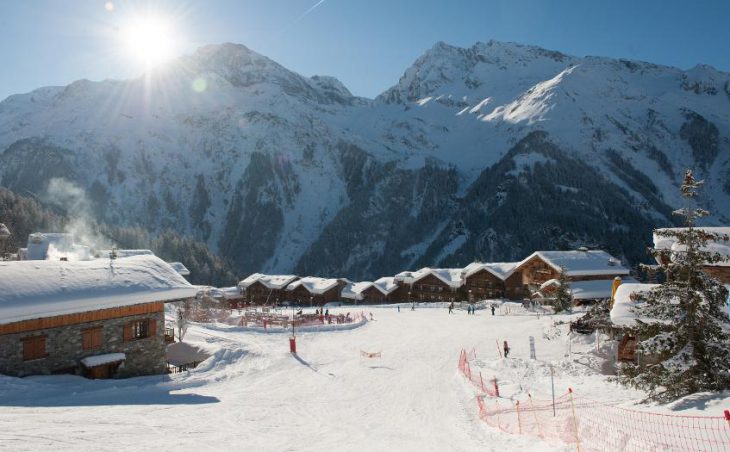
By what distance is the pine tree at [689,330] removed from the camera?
47.5 feet

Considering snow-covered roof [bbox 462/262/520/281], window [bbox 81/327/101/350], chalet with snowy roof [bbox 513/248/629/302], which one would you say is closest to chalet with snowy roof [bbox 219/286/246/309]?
snow-covered roof [bbox 462/262/520/281]

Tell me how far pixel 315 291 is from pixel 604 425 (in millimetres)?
70910

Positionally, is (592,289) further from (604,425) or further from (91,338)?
(91,338)

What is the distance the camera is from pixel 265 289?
286 feet

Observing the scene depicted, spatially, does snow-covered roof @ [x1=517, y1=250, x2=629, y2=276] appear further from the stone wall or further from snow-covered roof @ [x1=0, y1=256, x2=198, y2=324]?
the stone wall

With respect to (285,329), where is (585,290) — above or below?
above

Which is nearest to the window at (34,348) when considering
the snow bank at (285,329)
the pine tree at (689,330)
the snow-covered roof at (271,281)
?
the snow bank at (285,329)

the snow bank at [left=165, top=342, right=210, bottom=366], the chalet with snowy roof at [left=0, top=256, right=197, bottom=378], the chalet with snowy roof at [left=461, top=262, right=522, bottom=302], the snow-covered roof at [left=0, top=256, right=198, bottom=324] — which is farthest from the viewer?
the chalet with snowy roof at [left=461, top=262, right=522, bottom=302]

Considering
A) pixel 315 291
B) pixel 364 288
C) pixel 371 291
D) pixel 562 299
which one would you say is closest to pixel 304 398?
pixel 562 299

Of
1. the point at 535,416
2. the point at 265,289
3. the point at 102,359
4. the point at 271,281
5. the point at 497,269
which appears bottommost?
the point at 535,416

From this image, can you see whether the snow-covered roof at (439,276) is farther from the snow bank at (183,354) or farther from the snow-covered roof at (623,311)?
the snow bank at (183,354)

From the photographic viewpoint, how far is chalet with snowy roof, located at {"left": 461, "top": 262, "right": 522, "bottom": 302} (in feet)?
245

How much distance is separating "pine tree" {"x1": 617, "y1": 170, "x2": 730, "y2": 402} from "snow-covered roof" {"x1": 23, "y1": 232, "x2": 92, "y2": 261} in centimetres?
5805

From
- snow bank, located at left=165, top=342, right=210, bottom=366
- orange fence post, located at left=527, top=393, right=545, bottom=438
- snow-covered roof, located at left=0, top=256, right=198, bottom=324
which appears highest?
snow-covered roof, located at left=0, top=256, right=198, bottom=324
